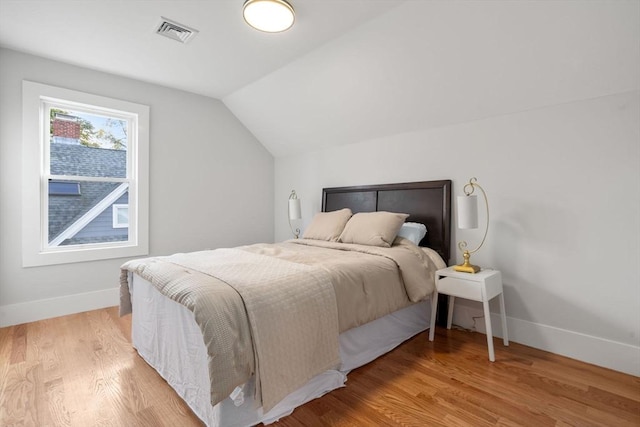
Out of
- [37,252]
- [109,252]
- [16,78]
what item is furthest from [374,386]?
[16,78]

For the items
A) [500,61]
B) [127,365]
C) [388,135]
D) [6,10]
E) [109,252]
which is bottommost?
[127,365]

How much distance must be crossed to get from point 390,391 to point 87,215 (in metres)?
3.51

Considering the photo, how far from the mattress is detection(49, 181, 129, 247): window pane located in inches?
58.9

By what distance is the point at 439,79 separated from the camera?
2623 millimetres

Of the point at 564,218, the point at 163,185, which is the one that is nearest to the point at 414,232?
the point at 564,218

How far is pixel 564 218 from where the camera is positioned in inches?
90.0

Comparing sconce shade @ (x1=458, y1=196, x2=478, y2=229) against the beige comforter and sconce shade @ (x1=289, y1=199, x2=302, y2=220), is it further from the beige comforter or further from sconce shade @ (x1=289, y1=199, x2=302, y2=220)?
sconce shade @ (x1=289, y1=199, x2=302, y2=220)

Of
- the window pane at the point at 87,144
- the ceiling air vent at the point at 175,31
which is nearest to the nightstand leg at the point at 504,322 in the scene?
the ceiling air vent at the point at 175,31

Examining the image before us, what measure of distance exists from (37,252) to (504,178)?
4385mm

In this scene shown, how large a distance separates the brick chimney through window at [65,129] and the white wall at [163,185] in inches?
11.8

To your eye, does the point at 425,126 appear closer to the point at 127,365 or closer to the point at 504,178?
the point at 504,178

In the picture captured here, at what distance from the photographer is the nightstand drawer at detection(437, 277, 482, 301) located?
2219 mm

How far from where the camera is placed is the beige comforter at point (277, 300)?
1.36m

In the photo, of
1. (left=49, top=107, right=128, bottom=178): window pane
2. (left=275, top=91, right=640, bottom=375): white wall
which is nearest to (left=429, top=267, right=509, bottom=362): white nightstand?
(left=275, top=91, right=640, bottom=375): white wall
